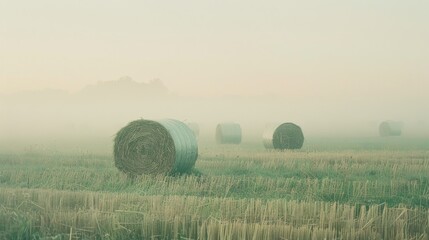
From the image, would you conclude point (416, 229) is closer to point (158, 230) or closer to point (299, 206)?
point (299, 206)

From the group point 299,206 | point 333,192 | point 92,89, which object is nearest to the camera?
point 299,206

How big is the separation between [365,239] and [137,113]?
405 feet

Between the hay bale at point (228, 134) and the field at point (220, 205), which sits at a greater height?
the hay bale at point (228, 134)

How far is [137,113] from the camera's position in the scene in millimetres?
129125

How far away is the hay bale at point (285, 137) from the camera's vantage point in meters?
24.0

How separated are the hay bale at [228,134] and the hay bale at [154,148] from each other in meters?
15.4

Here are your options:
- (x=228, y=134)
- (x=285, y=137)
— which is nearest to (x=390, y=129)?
(x=228, y=134)

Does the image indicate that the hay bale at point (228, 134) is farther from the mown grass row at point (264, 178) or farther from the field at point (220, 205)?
the field at point (220, 205)

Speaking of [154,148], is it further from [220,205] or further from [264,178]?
[220,205]

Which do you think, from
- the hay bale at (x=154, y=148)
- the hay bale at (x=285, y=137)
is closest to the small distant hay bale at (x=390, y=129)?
the hay bale at (x=285, y=137)

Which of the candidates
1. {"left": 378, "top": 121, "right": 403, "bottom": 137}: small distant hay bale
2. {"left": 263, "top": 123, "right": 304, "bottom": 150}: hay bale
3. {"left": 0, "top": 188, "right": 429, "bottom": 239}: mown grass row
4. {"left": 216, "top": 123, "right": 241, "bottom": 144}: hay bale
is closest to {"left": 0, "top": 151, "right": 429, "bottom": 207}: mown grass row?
{"left": 0, "top": 188, "right": 429, "bottom": 239}: mown grass row

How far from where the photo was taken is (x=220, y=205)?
8.80 metres

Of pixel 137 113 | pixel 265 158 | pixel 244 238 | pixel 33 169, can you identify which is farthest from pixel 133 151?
pixel 137 113

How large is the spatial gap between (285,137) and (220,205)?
15619 mm
